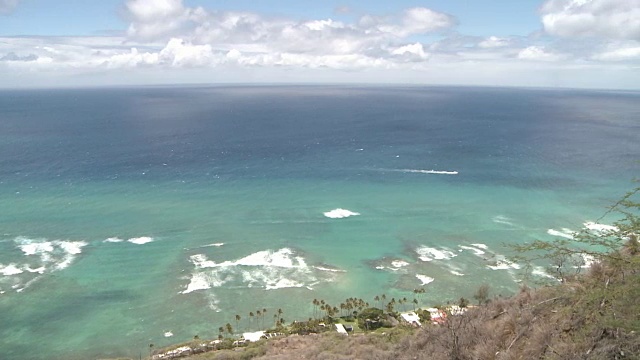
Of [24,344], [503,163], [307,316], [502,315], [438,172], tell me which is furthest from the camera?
[503,163]

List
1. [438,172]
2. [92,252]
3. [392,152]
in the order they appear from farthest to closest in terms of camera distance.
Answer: [392,152], [438,172], [92,252]

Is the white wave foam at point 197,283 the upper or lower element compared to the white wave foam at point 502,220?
lower

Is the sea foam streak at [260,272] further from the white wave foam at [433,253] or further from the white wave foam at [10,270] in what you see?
the white wave foam at [10,270]

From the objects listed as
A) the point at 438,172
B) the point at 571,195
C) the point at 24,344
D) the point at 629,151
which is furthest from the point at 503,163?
the point at 24,344

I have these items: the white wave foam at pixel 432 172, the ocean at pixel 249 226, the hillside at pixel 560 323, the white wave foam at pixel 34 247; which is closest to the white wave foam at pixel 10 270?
the ocean at pixel 249 226

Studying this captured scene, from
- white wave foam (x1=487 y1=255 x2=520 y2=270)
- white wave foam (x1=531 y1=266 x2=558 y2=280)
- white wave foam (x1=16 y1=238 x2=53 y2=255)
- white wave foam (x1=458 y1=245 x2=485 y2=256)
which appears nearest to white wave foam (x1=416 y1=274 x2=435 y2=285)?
white wave foam (x1=487 y1=255 x2=520 y2=270)

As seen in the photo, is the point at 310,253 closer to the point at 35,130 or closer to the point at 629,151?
the point at 629,151

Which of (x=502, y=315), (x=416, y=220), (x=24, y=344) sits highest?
(x=502, y=315)
